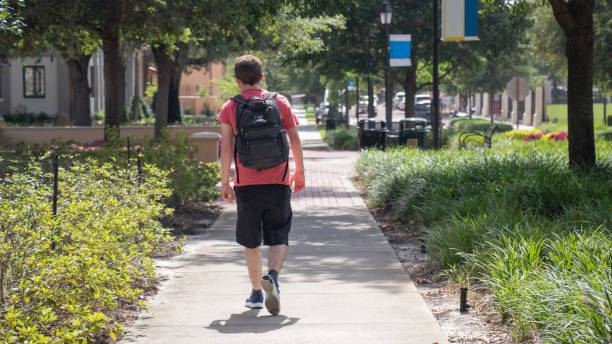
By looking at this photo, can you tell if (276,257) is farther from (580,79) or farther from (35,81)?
(35,81)

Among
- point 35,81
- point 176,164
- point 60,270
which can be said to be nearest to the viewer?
point 60,270

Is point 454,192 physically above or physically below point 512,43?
below

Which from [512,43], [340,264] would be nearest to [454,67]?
[512,43]

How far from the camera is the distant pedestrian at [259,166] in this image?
18.6ft

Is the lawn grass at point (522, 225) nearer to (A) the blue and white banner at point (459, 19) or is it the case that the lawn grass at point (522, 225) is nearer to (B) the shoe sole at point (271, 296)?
(B) the shoe sole at point (271, 296)

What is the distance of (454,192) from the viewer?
10258 mm

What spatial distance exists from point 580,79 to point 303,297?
7273mm

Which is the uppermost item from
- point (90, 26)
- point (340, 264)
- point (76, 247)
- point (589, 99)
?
point (90, 26)

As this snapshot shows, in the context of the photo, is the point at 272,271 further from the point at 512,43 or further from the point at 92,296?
the point at 512,43

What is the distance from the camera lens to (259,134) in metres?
5.67

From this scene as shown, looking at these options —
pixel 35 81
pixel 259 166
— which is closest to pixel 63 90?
pixel 35 81

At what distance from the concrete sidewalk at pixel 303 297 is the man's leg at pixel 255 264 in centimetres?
23

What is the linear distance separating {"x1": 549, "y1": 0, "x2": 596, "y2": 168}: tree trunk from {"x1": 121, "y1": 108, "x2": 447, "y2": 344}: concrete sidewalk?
3.75 m

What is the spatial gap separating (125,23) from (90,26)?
120 cm
